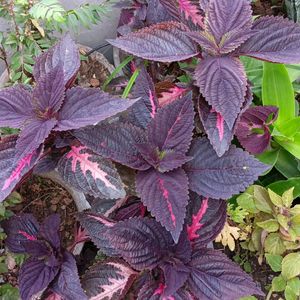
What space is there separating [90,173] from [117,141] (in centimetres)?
8

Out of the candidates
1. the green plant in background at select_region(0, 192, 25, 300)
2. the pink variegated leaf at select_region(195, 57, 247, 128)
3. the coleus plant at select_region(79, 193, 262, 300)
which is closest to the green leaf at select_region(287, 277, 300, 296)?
the coleus plant at select_region(79, 193, 262, 300)

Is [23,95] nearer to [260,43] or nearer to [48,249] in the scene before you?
[48,249]

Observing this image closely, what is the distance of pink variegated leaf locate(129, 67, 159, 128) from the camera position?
3.34ft

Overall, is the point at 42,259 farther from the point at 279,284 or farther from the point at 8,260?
the point at 279,284

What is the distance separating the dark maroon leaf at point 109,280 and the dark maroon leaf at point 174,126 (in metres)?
0.25

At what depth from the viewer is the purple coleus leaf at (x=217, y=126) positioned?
94cm

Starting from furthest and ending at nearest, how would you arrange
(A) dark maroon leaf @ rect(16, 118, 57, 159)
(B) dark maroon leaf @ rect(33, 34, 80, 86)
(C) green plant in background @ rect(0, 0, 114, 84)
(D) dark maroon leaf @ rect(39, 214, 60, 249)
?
(C) green plant in background @ rect(0, 0, 114, 84) → (D) dark maroon leaf @ rect(39, 214, 60, 249) → (B) dark maroon leaf @ rect(33, 34, 80, 86) → (A) dark maroon leaf @ rect(16, 118, 57, 159)

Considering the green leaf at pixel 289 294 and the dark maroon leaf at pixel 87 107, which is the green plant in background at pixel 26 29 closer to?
the dark maroon leaf at pixel 87 107

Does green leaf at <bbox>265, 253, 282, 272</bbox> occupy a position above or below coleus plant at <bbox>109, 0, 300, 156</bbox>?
below

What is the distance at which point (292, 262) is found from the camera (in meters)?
1.23

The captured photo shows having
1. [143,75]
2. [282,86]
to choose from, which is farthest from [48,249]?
[282,86]

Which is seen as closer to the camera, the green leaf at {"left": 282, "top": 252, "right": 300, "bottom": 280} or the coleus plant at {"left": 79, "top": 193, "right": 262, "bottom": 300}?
→ the coleus plant at {"left": 79, "top": 193, "right": 262, "bottom": 300}

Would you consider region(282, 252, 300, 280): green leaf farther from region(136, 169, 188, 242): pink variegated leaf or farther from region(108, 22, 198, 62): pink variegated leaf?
region(108, 22, 198, 62): pink variegated leaf

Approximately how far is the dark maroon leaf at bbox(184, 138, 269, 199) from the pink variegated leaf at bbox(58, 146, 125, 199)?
0.50ft
